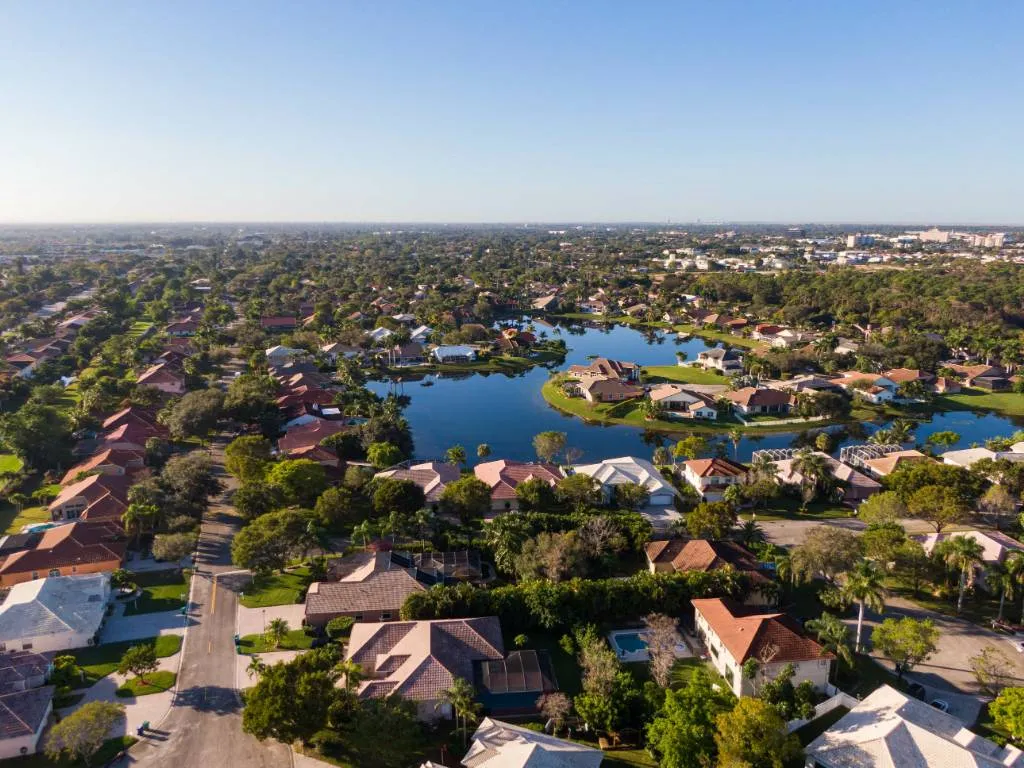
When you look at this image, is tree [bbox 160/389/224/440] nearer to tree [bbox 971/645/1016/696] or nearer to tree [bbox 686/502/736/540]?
tree [bbox 686/502/736/540]

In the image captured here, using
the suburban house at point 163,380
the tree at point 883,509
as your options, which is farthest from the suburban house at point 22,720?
the suburban house at point 163,380

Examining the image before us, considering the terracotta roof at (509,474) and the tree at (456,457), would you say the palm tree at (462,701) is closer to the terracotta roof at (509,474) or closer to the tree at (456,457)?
the terracotta roof at (509,474)

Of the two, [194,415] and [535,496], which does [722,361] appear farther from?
[194,415]

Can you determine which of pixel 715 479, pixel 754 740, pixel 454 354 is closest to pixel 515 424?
pixel 715 479

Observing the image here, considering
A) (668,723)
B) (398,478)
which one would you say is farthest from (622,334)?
(668,723)

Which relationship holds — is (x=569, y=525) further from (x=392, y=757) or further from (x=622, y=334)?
(x=622, y=334)

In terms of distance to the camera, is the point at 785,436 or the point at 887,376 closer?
Result: the point at 785,436

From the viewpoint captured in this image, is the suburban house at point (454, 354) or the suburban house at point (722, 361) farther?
the suburban house at point (454, 354)
